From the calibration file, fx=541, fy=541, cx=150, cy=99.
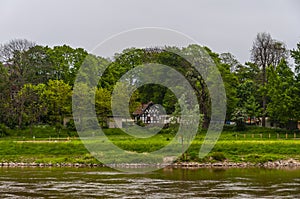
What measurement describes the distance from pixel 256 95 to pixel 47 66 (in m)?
34.6

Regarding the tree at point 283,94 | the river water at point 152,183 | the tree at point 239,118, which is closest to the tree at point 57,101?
the tree at point 239,118

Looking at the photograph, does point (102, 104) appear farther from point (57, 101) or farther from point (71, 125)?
point (57, 101)

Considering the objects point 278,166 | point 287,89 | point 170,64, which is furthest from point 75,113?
point 278,166

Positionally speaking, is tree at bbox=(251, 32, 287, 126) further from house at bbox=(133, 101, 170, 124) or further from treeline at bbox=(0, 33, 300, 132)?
house at bbox=(133, 101, 170, 124)

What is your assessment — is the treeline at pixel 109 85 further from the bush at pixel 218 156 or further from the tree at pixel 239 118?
the bush at pixel 218 156

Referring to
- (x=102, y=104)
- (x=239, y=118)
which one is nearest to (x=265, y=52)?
(x=239, y=118)

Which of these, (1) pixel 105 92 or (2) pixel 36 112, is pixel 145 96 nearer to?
(1) pixel 105 92

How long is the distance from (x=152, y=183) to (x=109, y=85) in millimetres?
50000

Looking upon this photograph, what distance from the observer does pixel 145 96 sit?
96.1 meters

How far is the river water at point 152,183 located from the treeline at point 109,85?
92.5 feet

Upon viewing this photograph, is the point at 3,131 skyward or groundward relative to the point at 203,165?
skyward

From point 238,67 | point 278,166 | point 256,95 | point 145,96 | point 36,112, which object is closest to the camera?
point 278,166

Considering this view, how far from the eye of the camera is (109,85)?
86938 mm

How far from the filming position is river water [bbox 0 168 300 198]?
33.0 m
